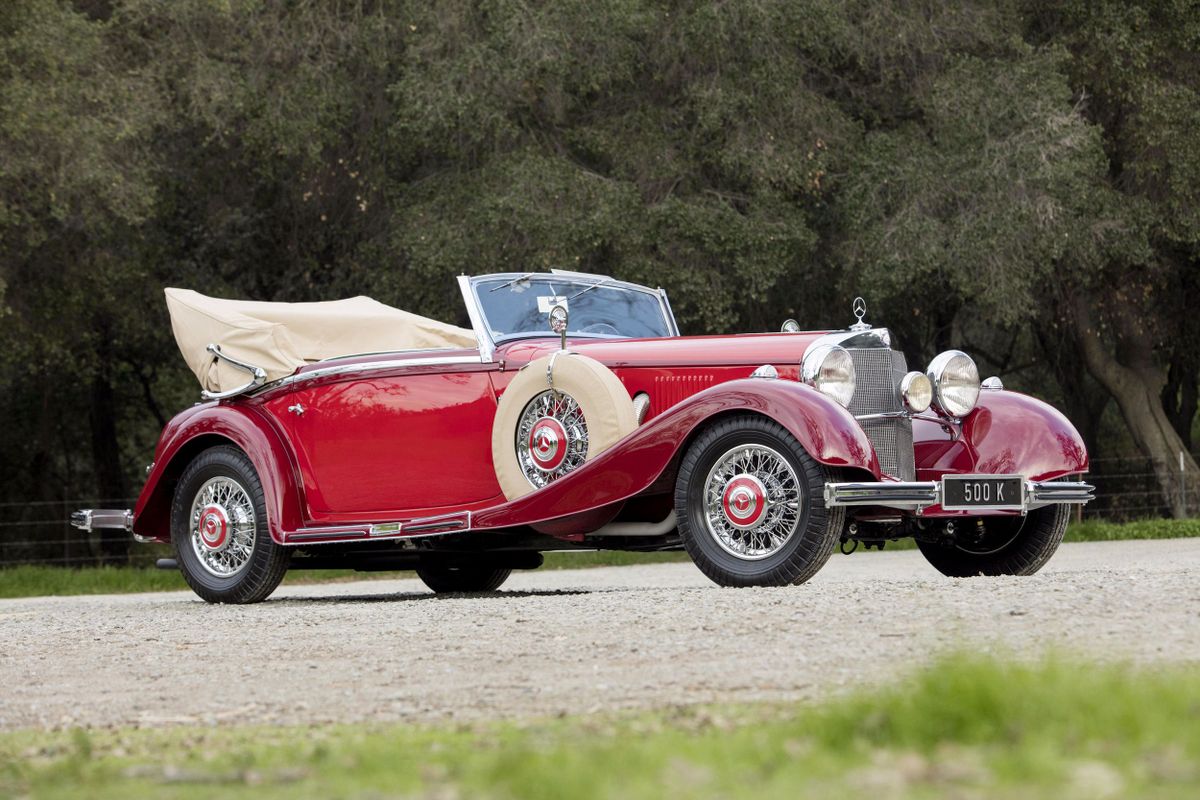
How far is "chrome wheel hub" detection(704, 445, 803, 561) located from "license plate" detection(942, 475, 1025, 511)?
784 mm

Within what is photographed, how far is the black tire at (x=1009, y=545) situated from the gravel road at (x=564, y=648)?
874 millimetres

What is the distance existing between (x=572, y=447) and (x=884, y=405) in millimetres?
1742

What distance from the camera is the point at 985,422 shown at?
30.9ft

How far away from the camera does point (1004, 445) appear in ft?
30.5

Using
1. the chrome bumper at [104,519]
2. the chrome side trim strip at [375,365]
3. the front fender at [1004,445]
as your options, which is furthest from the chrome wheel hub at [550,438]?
the chrome bumper at [104,519]

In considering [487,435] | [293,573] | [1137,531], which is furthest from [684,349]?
[1137,531]

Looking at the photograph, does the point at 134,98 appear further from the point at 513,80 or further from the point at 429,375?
the point at 429,375

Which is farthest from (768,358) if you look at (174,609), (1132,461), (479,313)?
(1132,461)

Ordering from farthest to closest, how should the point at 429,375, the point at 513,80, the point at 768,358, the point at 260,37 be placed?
the point at 260,37 → the point at 513,80 → the point at 429,375 → the point at 768,358

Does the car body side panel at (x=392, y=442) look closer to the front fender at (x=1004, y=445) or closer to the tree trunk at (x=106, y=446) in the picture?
the front fender at (x=1004, y=445)

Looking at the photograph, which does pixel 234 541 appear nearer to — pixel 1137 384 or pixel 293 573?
pixel 293 573

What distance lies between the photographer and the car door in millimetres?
9805

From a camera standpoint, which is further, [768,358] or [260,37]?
[260,37]

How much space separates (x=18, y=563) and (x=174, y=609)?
1208 centimetres
